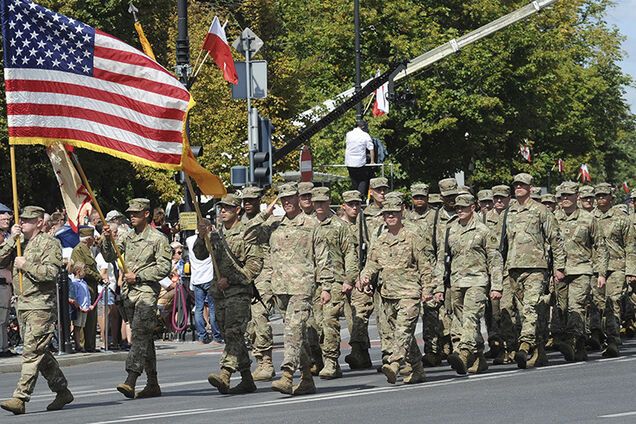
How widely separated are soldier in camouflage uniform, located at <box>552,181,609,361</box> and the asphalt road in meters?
0.53

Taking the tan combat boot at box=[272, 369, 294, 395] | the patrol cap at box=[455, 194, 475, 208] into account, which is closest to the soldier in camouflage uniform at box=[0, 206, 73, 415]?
the tan combat boot at box=[272, 369, 294, 395]

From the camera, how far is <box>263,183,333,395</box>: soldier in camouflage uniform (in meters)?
16.3

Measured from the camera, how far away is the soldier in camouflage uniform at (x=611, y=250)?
2144 cm

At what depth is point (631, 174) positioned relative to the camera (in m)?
136

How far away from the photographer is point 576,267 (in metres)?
20.5

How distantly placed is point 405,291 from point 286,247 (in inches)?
55.9

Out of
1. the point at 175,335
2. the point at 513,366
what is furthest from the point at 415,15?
the point at 513,366

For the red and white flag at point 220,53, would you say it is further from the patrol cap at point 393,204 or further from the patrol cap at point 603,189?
the patrol cap at point 393,204

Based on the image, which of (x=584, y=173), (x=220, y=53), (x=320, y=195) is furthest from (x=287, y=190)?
(x=584, y=173)

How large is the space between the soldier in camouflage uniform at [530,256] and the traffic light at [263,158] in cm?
484

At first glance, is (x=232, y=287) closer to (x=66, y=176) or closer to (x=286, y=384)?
(x=286, y=384)

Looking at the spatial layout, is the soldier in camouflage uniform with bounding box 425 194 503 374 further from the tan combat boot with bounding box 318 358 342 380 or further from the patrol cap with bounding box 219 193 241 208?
the patrol cap with bounding box 219 193 241 208

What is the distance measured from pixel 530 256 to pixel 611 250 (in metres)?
3.35

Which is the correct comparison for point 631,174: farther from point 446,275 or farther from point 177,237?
point 446,275
